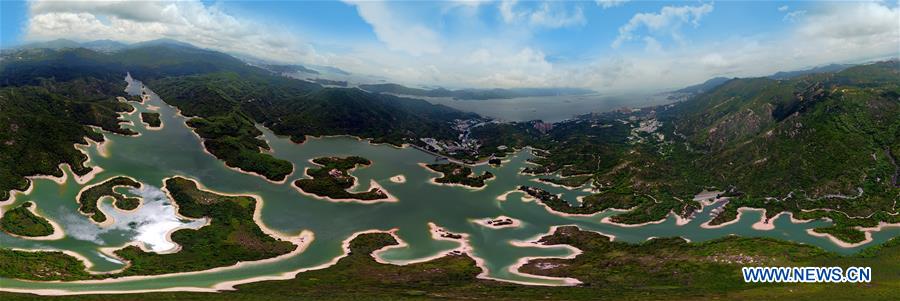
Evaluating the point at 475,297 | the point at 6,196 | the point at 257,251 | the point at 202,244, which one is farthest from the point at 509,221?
the point at 6,196

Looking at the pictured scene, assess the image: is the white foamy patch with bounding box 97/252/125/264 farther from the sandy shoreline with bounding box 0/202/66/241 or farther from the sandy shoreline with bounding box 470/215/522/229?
the sandy shoreline with bounding box 470/215/522/229

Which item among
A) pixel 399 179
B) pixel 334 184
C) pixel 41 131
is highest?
A: pixel 41 131

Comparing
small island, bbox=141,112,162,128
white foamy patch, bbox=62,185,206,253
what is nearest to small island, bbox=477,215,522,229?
white foamy patch, bbox=62,185,206,253

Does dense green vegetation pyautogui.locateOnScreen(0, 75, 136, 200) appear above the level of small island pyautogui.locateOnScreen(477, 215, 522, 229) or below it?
above

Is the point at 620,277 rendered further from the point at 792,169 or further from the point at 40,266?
the point at 40,266

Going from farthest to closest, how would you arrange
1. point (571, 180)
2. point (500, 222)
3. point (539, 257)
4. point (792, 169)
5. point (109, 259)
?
point (571, 180) → point (792, 169) → point (500, 222) → point (539, 257) → point (109, 259)

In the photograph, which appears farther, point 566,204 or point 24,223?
point 566,204

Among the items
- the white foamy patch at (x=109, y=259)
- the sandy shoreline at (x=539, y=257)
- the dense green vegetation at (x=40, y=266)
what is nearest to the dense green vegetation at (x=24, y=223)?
the dense green vegetation at (x=40, y=266)

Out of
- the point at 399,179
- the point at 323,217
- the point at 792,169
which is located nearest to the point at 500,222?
the point at 323,217
